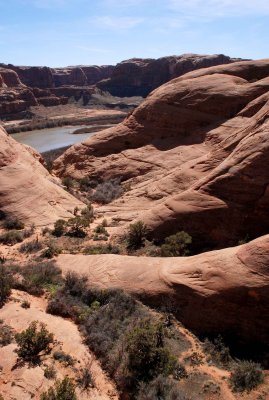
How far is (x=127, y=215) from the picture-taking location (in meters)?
19.0

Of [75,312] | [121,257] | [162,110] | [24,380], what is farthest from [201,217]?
[162,110]

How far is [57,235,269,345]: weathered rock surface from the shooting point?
10.2m

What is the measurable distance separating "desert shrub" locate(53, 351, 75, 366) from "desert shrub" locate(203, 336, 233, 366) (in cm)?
326

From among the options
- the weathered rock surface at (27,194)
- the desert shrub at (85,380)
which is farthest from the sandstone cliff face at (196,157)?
the desert shrub at (85,380)

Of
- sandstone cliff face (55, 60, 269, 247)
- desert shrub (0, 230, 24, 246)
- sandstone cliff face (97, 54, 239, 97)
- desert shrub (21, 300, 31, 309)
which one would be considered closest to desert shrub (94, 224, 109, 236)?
sandstone cliff face (55, 60, 269, 247)

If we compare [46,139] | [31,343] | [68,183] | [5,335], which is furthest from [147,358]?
[46,139]

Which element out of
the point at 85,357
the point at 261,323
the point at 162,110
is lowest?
the point at 85,357

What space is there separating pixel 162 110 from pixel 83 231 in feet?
36.1

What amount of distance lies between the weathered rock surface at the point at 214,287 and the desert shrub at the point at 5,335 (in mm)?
3001

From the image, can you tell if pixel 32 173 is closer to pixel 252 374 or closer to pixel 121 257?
pixel 121 257

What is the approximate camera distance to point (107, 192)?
23.0 meters

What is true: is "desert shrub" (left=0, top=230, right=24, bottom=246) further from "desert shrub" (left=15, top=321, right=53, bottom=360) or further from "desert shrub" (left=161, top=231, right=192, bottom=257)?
"desert shrub" (left=15, top=321, right=53, bottom=360)

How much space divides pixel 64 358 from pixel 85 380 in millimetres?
852

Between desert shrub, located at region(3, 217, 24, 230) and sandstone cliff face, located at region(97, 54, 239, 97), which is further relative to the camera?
sandstone cliff face, located at region(97, 54, 239, 97)
